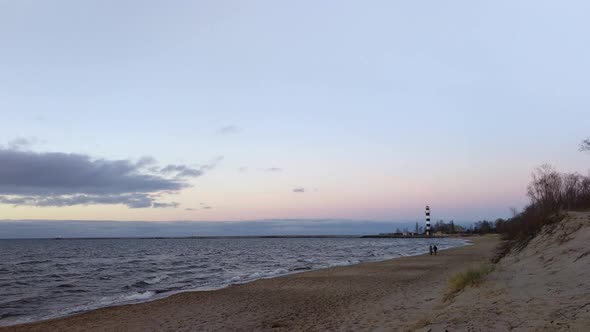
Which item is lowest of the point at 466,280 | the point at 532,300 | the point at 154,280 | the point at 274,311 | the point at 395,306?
the point at 154,280

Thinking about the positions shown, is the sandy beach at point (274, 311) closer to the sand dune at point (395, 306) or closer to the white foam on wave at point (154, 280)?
the sand dune at point (395, 306)

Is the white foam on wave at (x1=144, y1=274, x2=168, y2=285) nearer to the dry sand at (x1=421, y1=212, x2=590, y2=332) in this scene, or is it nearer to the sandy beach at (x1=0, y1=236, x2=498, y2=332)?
the sandy beach at (x1=0, y1=236, x2=498, y2=332)

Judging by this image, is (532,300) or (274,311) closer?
(532,300)

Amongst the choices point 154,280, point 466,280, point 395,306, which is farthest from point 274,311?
point 154,280

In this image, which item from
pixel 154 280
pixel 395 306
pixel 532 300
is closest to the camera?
pixel 532 300

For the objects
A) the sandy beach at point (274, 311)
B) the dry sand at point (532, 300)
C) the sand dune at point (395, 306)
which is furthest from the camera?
the sandy beach at point (274, 311)

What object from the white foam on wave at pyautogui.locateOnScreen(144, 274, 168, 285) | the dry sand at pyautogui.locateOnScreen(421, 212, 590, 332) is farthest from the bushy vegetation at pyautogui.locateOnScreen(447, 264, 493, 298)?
the white foam on wave at pyautogui.locateOnScreen(144, 274, 168, 285)

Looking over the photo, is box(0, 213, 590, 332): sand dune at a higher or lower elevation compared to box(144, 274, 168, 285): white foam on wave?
higher

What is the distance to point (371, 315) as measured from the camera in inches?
549

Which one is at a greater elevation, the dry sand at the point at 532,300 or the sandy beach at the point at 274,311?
the dry sand at the point at 532,300

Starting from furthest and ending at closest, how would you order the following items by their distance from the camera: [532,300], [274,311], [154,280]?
[154,280], [274,311], [532,300]

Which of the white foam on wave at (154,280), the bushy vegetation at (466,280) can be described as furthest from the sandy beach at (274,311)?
the white foam on wave at (154,280)

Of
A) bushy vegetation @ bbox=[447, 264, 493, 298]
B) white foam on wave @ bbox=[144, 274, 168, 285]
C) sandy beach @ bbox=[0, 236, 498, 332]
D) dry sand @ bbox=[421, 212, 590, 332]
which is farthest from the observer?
white foam on wave @ bbox=[144, 274, 168, 285]

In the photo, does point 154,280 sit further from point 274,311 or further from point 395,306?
point 395,306
